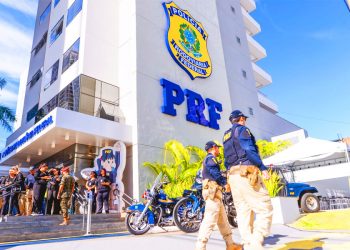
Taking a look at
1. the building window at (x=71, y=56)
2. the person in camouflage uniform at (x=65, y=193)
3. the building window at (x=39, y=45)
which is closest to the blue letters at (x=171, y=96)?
the building window at (x=71, y=56)

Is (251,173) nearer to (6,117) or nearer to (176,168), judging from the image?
(176,168)

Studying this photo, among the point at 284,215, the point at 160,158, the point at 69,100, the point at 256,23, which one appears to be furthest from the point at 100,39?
the point at 256,23

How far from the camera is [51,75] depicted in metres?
17.3

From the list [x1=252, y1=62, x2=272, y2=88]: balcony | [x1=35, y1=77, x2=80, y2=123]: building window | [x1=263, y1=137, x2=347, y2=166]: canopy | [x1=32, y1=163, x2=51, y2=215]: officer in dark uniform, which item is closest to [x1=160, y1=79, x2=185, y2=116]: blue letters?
[x1=35, y1=77, x2=80, y2=123]: building window

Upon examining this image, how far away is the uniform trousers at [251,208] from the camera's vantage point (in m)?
3.03

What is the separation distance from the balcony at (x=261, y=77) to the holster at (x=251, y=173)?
26.1 metres

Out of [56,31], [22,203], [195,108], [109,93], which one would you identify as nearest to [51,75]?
[56,31]

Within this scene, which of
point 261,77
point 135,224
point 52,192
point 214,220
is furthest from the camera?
point 261,77

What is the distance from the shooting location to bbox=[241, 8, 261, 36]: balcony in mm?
29577

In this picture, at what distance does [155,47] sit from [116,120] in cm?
483

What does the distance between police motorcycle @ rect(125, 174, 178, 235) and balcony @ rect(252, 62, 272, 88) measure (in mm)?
23617

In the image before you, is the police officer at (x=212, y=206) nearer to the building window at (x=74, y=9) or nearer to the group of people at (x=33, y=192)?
the group of people at (x=33, y=192)

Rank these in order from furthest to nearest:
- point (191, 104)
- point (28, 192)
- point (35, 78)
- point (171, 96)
Answer: point (35, 78), point (191, 104), point (171, 96), point (28, 192)

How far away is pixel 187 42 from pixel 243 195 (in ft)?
50.4
